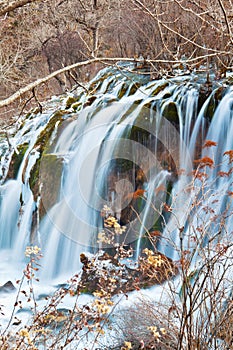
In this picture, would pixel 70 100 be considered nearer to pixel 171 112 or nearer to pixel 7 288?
pixel 171 112

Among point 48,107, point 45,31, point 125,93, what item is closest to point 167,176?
point 125,93

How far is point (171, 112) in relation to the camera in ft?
21.3

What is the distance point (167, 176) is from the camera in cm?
609

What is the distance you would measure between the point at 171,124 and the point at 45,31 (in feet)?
28.7

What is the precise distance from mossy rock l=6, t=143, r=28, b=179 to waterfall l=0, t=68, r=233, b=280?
4cm

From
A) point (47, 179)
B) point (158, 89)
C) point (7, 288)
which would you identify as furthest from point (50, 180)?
point (158, 89)

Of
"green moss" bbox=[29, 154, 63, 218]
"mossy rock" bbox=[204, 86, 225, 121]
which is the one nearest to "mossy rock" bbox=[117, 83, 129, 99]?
"green moss" bbox=[29, 154, 63, 218]

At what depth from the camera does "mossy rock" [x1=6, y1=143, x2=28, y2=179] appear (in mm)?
7430

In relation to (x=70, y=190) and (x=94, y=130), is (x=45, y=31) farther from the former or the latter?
(x=70, y=190)

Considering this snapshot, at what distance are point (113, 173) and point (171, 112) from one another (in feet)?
4.13

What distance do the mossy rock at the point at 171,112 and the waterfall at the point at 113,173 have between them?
15 millimetres

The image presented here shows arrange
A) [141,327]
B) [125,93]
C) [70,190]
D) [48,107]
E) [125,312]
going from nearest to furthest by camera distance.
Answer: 1. [141,327]
2. [125,312]
3. [70,190]
4. [125,93]
5. [48,107]

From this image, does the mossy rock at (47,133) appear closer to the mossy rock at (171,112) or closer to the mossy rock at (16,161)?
the mossy rock at (16,161)

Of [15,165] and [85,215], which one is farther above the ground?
[15,165]
